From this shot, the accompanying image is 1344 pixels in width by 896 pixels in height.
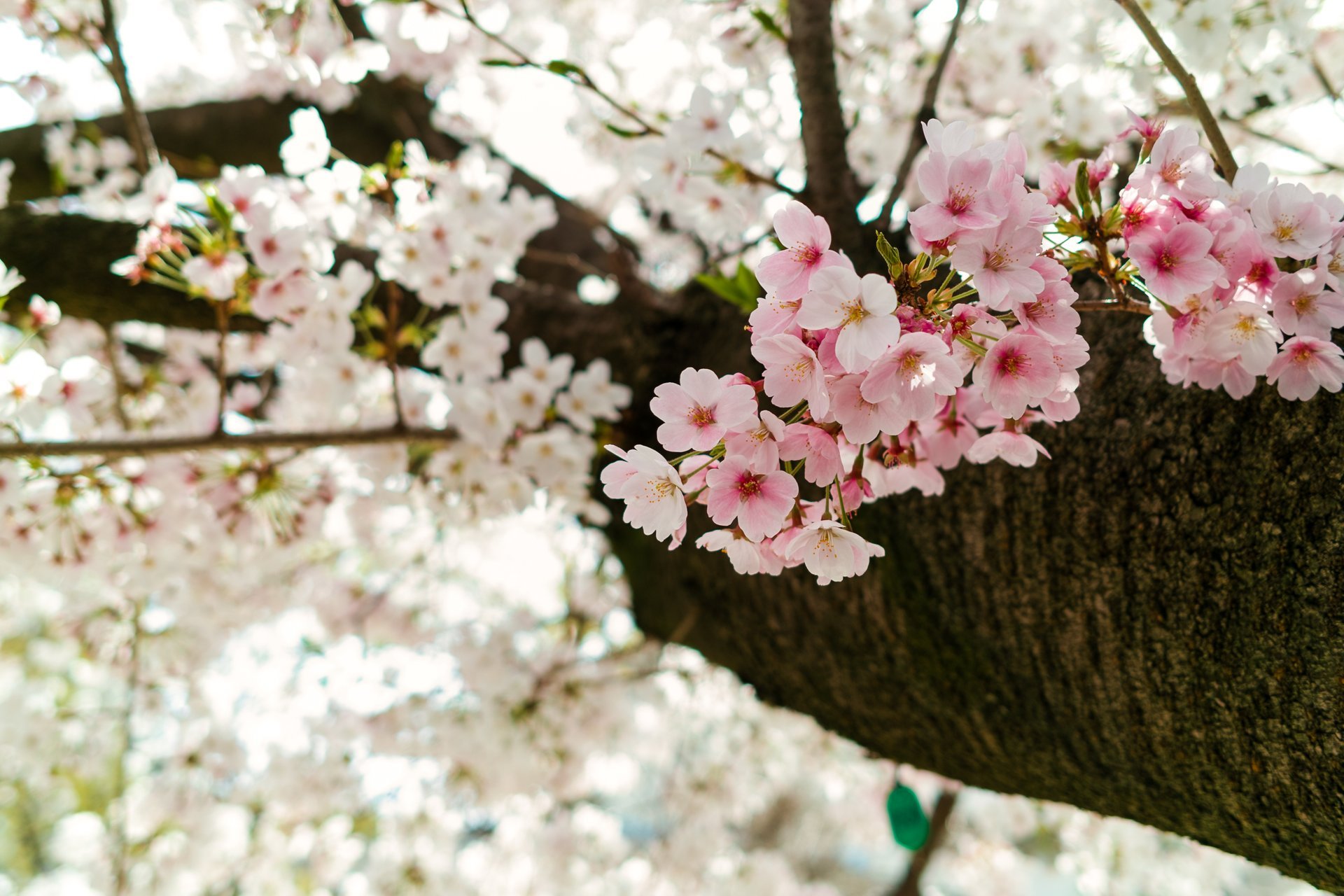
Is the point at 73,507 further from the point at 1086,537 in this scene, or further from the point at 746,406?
the point at 1086,537

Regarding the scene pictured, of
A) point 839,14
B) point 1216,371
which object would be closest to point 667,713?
point 839,14

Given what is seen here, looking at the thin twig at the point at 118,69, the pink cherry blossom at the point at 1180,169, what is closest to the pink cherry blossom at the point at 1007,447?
the pink cherry blossom at the point at 1180,169

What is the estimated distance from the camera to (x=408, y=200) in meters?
1.39

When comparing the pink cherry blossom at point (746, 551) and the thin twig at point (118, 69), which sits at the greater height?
the pink cherry blossom at point (746, 551)

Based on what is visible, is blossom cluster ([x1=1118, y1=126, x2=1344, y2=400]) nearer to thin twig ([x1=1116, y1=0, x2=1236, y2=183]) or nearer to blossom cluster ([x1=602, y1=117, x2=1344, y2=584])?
blossom cluster ([x1=602, y1=117, x2=1344, y2=584])

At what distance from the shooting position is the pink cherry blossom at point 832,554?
611mm

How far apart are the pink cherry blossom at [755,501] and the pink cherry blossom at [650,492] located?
31 mm

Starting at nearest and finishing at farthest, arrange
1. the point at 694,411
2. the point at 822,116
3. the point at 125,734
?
the point at 694,411 < the point at 822,116 < the point at 125,734

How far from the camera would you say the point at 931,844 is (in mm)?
2908

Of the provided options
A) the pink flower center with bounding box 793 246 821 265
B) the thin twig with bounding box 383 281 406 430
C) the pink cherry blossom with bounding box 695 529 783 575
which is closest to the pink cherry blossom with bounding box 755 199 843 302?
the pink flower center with bounding box 793 246 821 265

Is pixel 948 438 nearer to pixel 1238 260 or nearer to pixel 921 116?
pixel 1238 260

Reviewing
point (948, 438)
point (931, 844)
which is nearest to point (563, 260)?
point (948, 438)

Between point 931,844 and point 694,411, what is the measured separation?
2.98 m

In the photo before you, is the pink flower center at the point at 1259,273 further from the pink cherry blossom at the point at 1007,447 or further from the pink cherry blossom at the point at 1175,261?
the pink cherry blossom at the point at 1007,447
